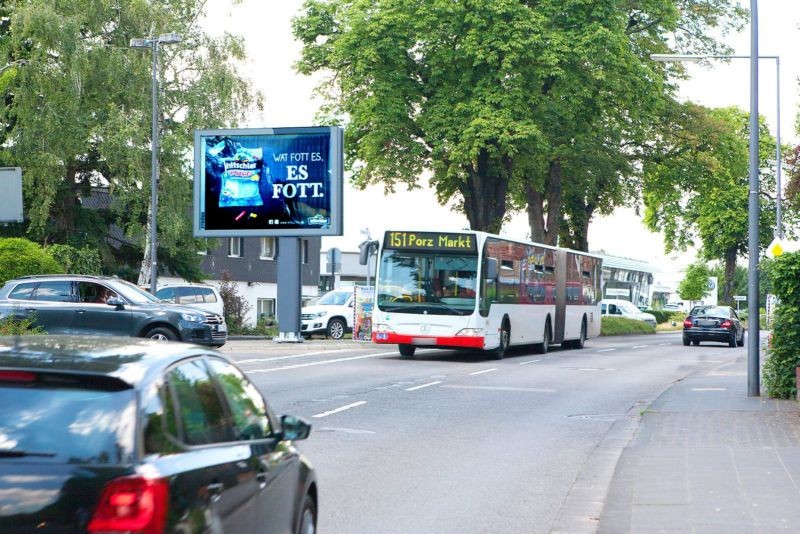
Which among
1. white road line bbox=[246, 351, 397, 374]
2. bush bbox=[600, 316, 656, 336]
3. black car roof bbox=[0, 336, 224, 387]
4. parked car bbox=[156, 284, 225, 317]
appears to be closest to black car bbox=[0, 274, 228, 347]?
white road line bbox=[246, 351, 397, 374]

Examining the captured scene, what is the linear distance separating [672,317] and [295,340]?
64.6m

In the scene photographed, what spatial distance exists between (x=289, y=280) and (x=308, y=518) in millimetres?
28492

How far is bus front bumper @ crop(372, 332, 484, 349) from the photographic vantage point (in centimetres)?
2719

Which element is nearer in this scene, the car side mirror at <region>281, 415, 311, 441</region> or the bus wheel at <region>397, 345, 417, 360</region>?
the car side mirror at <region>281, 415, 311, 441</region>

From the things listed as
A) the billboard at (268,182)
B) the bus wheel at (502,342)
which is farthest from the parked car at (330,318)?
the bus wheel at (502,342)

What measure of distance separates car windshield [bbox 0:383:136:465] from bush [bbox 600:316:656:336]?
1985 inches

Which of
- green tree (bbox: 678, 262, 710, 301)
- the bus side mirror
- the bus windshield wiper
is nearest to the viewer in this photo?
the bus windshield wiper

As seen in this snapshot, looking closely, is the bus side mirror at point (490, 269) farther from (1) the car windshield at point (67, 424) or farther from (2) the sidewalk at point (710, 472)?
(1) the car windshield at point (67, 424)

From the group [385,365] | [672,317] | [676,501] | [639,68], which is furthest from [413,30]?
[672,317]

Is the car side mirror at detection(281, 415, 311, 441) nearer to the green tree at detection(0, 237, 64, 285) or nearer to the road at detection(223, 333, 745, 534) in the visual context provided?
the road at detection(223, 333, 745, 534)

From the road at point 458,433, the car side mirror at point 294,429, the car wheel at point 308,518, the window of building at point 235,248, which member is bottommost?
the road at point 458,433

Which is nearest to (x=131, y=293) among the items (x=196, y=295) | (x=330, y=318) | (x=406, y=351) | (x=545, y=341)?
(x=406, y=351)

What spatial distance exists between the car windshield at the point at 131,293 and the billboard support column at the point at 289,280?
10.5 meters

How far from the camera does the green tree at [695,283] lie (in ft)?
290
